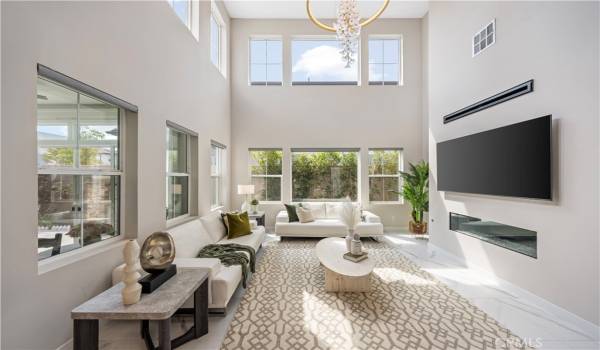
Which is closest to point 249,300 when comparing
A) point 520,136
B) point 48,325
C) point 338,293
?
point 338,293

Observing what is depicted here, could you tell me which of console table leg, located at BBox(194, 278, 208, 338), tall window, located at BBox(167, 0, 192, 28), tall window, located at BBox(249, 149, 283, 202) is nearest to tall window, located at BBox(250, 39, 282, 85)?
tall window, located at BBox(249, 149, 283, 202)

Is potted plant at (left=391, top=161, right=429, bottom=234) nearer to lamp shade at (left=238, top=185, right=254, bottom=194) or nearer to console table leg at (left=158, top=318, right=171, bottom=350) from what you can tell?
lamp shade at (left=238, top=185, right=254, bottom=194)

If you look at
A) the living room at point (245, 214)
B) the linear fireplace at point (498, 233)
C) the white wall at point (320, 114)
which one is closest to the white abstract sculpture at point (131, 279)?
the living room at point (245, 214)

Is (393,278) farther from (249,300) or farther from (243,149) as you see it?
(243,149)

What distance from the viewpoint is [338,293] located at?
2.80 meters

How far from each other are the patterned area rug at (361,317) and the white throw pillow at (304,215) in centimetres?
190

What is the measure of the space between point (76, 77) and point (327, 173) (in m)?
5.11

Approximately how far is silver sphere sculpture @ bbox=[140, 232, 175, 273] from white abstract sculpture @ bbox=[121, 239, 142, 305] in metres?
0.16

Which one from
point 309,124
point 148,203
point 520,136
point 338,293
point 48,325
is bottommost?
point 338,293

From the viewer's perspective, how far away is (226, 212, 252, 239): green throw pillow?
3.95 metres

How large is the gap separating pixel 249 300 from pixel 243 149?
420cm

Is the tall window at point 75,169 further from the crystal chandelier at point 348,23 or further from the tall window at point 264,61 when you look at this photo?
the tall window at point 264,61

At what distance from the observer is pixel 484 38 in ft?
10.7

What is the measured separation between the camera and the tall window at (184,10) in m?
3.57
